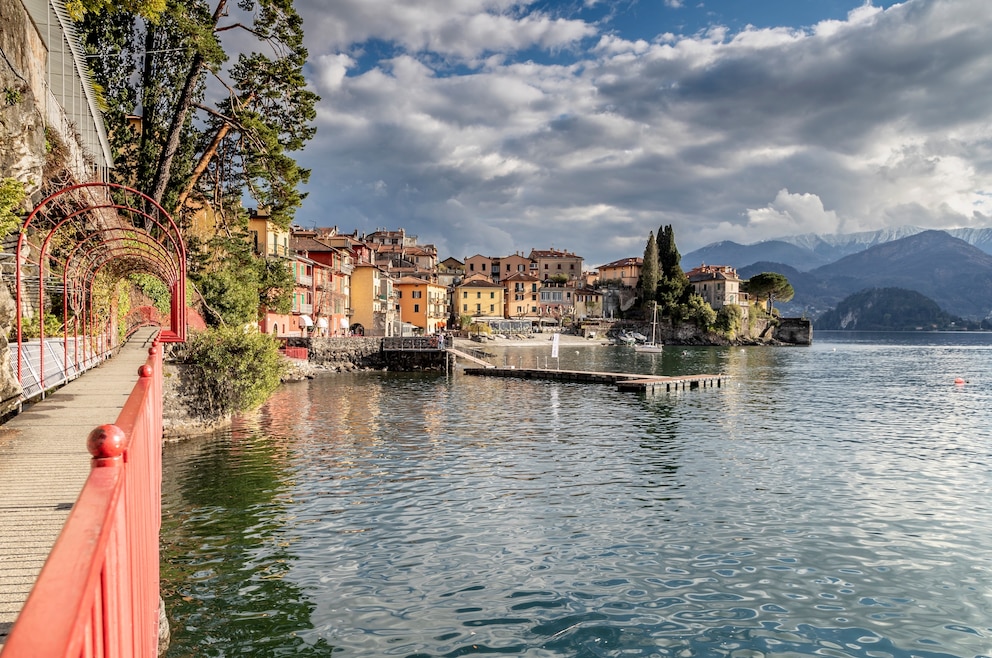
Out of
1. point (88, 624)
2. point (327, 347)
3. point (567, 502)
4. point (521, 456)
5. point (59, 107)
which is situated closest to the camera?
point (88, 624)

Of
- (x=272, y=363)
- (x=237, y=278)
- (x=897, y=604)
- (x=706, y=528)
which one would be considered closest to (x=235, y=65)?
(x=272, y=363)

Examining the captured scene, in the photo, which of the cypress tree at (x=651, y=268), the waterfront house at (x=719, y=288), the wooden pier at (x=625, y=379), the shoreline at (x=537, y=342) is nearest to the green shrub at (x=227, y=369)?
the wooden pier at (x=625, y=379)

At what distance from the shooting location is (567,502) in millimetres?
17531

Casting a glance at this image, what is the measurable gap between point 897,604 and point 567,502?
309 inches

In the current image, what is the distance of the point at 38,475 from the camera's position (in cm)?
761

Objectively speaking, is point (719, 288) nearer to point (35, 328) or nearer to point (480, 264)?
point (480, 264)

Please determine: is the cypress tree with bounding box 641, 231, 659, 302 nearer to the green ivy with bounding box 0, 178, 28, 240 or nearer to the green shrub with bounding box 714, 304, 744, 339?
the green shrub with bounding box 714, 304, 744, 339

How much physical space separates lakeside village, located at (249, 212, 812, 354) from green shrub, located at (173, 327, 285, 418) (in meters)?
55.5

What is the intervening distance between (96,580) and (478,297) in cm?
13418

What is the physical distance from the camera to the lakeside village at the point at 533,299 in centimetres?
9368

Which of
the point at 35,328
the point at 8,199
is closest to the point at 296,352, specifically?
the point at 35,328

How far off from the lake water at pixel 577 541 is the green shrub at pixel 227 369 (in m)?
1.67

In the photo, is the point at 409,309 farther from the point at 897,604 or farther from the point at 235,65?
the point at 897,604

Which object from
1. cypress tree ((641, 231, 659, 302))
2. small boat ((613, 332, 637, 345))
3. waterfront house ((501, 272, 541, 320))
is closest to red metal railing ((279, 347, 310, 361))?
small boat ((613, 332, 637, 345))
